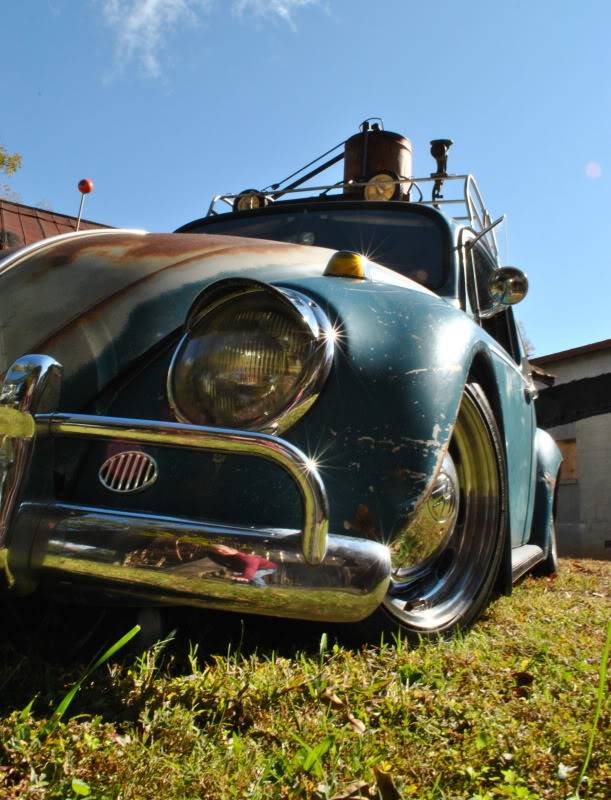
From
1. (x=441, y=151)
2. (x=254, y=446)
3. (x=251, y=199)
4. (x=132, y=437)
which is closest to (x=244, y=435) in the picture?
(x=254, y=446)

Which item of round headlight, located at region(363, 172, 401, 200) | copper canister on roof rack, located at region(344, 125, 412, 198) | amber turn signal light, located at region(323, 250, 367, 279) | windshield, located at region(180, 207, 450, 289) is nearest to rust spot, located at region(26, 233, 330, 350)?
amber turn signal light, located at region(323, 250, 367, 279)

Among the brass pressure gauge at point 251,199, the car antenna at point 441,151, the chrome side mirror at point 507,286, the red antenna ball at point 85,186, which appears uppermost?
the car antenna at point 441,151

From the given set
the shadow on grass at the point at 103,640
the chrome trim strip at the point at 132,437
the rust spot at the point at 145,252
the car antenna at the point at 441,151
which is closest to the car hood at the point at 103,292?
the rust spot at the point at 145,252

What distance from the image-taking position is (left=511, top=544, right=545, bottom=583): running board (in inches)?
109

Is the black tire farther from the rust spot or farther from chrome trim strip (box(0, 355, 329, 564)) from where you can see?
chrome trim strip (box(0, 355, 329, 564))

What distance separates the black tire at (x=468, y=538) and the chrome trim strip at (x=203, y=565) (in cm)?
71

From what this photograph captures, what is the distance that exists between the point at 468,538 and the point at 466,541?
2 cm

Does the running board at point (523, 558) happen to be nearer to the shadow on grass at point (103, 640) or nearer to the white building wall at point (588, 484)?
the shadow on grass at point (103, 640)

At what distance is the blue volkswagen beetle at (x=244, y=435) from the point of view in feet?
4.33

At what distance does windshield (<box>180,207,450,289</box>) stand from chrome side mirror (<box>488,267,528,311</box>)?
20 centimetres

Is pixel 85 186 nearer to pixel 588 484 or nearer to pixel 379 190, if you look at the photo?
pixel 379 190

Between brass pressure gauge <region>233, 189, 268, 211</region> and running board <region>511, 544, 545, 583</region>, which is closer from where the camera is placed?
running board <region>511, 544, 545, 583</region>

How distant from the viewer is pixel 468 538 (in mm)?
2258

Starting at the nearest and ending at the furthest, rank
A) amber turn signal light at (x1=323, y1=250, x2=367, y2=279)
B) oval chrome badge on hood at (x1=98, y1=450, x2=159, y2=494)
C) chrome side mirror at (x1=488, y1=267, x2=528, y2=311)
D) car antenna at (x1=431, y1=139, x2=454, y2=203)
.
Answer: oval chrome badge on hood at (x1=98, y1=450, x2=159, y2=494) < amber turn signal light at (x1=323, y1=250, x2=367, y2=279) < chrome side mirror at (x1=488, y1=267, x2=528, y2=311) < car antenna at (x1=431, y1=139, x2=454, y2=203)
